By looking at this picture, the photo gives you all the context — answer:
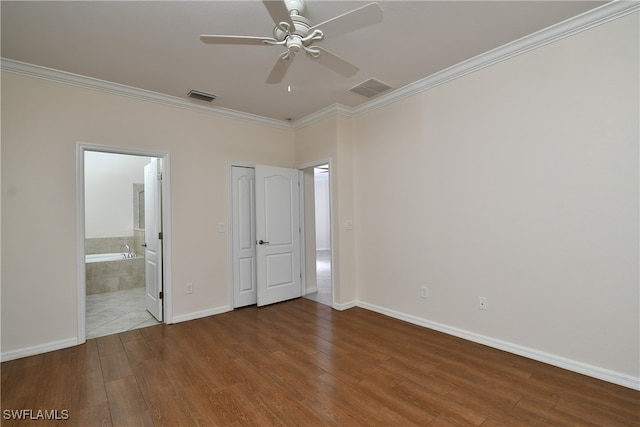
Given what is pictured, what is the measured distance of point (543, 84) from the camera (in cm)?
258

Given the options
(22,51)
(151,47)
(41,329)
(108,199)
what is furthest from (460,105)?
(108,199)

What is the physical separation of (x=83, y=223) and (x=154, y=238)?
810 millimetres

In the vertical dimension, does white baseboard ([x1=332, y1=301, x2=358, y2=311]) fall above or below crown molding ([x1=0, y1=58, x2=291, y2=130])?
below

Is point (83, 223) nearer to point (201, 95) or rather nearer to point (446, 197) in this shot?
point (201, 95)

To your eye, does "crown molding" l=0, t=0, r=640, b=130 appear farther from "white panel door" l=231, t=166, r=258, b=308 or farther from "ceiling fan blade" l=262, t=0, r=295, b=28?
"ceiling fan blade" l=262, t=0, r=295, b=28

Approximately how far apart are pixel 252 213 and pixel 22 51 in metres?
2.83

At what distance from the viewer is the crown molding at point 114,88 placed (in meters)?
2.85

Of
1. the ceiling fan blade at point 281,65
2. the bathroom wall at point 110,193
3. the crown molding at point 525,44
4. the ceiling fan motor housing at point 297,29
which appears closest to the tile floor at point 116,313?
the bathroom wall at point 110,193

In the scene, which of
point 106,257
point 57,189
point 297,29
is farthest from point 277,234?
point 106,257

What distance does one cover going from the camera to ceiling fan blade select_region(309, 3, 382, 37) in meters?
1.65

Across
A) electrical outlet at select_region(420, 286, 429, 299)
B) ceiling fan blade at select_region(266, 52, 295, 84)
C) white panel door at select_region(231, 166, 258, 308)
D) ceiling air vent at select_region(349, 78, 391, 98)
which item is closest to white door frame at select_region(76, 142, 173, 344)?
white panel door at select_region(231, 166, 258, 308)

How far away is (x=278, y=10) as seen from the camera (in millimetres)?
1675

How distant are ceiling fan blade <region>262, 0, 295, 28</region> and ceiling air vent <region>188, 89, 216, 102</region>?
2101mm

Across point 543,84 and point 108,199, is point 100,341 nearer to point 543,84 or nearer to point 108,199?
point 108,199
